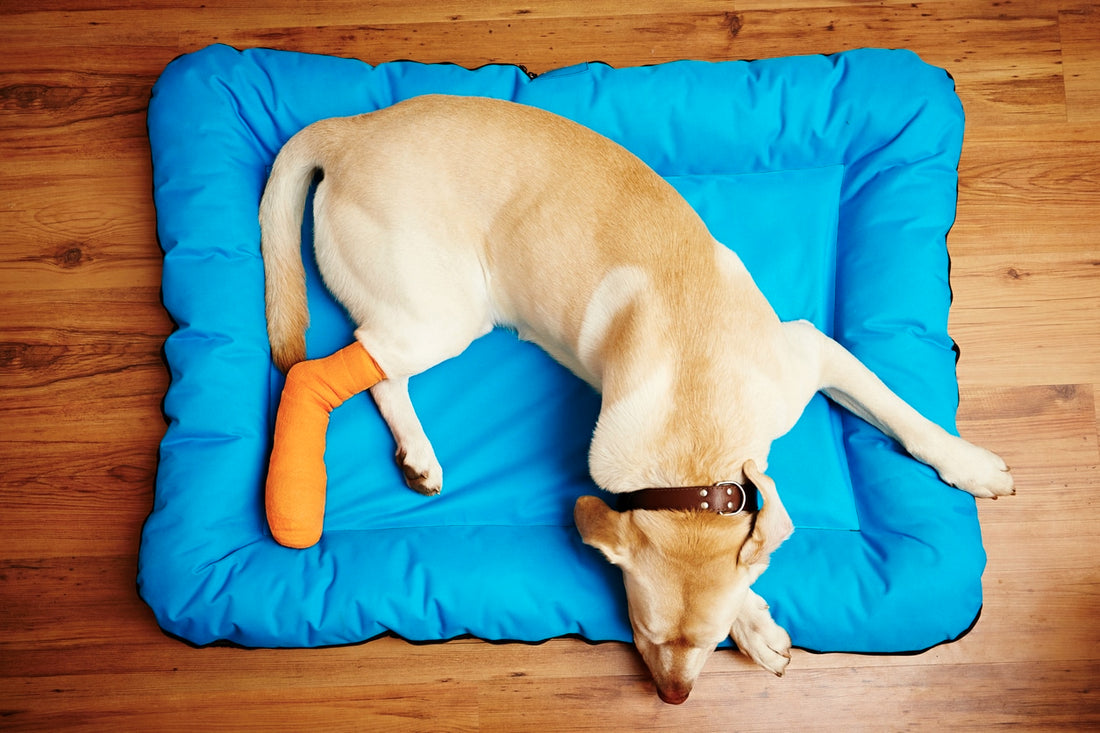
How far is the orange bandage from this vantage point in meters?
2.37

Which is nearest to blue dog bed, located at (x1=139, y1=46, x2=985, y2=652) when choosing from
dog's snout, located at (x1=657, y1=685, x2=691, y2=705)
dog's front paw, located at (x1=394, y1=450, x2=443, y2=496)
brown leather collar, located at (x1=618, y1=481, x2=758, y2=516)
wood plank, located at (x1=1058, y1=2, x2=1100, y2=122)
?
dog's front paw, located at (x1=394, y1=450, x2=443, y2=496)

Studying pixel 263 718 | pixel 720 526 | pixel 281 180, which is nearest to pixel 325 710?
pixel 263 718

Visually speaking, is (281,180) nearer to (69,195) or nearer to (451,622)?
(69,195)

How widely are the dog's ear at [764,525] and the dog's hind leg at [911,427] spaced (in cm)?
59

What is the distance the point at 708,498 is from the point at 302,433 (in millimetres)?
1249

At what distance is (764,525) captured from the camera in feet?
6.07

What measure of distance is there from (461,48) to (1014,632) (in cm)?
294

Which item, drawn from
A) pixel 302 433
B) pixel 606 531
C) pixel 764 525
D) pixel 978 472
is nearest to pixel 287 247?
pixel 302 433

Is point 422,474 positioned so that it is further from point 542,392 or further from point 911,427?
point 911,427

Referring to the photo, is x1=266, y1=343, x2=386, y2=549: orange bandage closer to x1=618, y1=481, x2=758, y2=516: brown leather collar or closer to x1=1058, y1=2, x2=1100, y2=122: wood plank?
x1=618, y1=481, x2=758, y2=516: brown leather collar

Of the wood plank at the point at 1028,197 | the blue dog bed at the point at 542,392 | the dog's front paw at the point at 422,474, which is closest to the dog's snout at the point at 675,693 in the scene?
the blue dog bed at the point at 542,392

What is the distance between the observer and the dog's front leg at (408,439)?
2.48m

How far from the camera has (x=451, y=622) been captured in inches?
93.4

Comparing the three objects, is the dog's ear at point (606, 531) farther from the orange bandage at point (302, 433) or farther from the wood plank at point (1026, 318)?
the wood plank at point (1026, 318)
